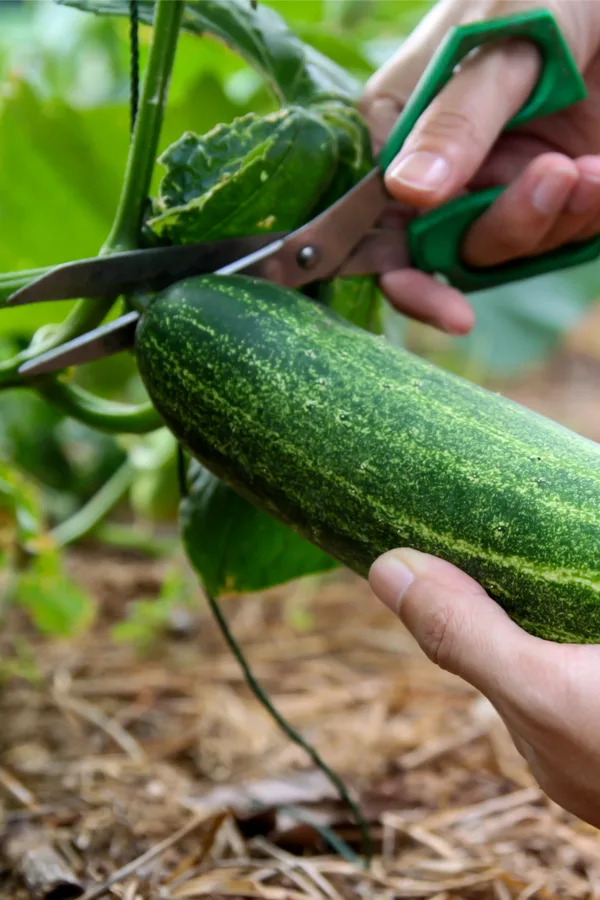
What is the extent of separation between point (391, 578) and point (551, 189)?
21.5 inches

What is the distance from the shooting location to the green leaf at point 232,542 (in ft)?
3.33

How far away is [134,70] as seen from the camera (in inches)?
34.6

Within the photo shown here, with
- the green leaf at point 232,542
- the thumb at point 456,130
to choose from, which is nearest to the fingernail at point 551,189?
the thumb at point 456,130

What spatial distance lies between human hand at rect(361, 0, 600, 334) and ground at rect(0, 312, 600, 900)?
591 mm

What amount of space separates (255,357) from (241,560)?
33cm

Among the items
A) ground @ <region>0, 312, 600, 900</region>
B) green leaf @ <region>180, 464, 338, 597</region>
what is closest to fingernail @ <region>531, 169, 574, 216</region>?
green leaf @ <region>180, 464, 338, 597</region>

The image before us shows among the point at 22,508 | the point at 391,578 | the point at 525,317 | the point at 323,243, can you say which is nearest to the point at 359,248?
the point at 323,243

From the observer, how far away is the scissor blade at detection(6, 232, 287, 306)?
0.79m

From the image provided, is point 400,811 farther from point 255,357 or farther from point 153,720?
point 255,357

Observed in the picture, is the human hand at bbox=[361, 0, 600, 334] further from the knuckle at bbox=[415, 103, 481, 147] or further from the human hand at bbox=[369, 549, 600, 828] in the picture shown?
the human hand at bbox=[369, 549, 600, 828]

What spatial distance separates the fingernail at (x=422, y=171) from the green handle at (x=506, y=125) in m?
0.08

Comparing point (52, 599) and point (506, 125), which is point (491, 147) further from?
point (52, 599)

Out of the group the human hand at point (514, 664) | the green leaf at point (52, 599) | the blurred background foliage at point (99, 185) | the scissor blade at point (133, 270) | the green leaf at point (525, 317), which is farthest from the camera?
the green leaf at point (525, 317)

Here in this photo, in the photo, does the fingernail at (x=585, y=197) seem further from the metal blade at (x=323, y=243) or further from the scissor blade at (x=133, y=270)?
the scissor blade at (x=133, y=270)
